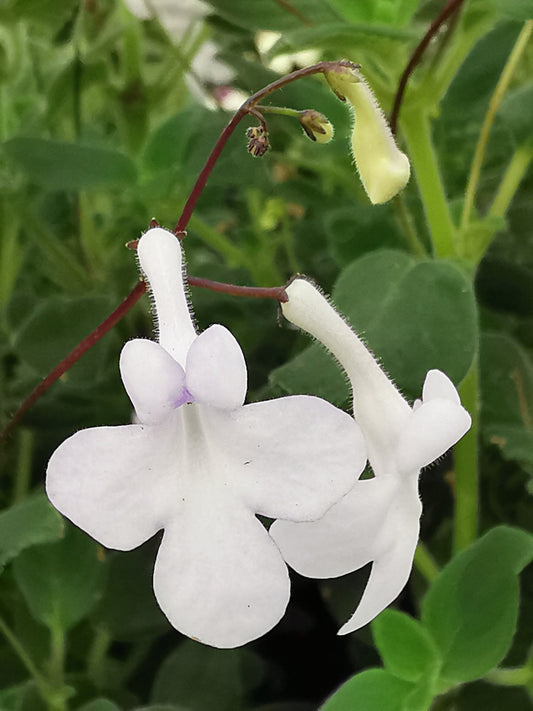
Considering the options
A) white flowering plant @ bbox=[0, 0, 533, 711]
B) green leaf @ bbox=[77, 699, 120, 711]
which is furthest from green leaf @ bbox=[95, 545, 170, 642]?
green leaf @ bbox=[77, 699, 120, 711]

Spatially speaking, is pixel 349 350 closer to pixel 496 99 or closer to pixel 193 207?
pixel 193 207

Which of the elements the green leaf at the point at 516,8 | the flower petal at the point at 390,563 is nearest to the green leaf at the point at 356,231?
the green leaf at the point at 516,8

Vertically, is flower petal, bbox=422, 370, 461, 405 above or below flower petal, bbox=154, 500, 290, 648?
above

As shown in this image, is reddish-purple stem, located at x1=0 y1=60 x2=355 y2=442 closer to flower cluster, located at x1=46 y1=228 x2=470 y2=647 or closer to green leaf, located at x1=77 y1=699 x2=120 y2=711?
flower cluster, located at x1=46 y1=228 x2=470 y2=647

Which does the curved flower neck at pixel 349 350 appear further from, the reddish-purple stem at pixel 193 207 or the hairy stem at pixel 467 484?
the hairy stem at pixel 467 484

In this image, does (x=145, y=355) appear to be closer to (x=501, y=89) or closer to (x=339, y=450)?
(x=339, y=450)
